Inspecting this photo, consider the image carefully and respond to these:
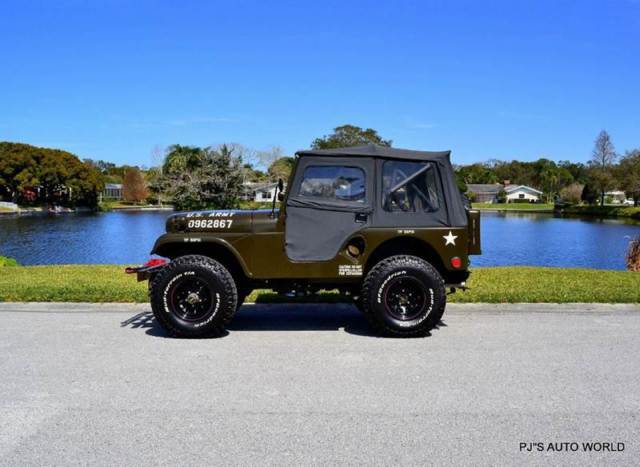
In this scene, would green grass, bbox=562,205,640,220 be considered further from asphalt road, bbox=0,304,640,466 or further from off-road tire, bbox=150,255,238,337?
off-road tire, bbox=150,255,238,337

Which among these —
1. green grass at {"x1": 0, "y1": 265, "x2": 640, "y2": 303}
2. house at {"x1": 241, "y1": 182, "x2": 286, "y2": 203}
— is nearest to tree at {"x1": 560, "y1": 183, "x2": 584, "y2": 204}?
house at {"x1": 241, "y1": 182, "x2": 286, "y2": 203}

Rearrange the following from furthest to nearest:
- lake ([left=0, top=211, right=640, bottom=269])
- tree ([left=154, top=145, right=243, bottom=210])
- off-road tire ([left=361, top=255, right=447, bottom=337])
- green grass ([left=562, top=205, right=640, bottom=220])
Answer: green grass ([left=562, top=205, right=640, bottom=220])
tree ([left=154, top=145, right=243, bottom=210])
lake ([left=0, top=211, right=640, bottom=269])
off-road tire ([left=361, top=255, right=447, bottom=337])

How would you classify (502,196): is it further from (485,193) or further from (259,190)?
(259,190)

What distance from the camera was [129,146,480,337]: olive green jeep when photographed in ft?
21.7

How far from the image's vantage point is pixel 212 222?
695 cm

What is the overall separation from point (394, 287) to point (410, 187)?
120cm

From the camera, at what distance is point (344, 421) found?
4.15 m

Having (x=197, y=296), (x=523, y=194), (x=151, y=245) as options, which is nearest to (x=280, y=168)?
(x=151, y=245)

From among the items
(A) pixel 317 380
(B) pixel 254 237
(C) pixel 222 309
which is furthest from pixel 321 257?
(A) pixel 317 380

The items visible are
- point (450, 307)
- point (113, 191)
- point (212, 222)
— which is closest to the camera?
point (212, 222)

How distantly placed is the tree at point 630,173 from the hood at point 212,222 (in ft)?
273

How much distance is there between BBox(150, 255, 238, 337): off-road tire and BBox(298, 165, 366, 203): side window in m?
1.37

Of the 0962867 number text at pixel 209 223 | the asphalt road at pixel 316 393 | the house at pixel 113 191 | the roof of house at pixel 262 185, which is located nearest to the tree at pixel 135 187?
the house at pixel 113 191

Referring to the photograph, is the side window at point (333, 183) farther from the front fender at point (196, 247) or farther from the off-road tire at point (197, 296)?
the off-road tire at point (197, 296)
